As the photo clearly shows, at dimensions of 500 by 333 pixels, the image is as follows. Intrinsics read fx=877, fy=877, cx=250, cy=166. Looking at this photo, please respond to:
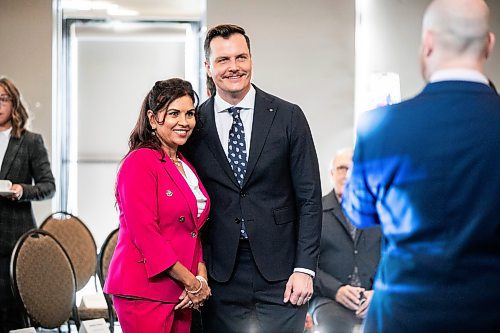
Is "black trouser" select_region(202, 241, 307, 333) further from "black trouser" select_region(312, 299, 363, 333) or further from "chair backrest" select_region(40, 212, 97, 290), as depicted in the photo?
"chair backrest" select_region(40, 212, 97, 290)

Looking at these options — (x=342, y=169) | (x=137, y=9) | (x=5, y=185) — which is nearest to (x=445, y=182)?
(x=342, y=169)

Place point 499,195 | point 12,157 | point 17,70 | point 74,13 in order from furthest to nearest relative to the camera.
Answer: point 74,13, point 17,70, point 12,157, point 499,195

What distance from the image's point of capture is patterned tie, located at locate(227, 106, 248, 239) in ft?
9.49

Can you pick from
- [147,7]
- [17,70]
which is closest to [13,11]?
[17,70]

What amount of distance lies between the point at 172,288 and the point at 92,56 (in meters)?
5.35

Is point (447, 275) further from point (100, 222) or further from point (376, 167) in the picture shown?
point (100, 222)

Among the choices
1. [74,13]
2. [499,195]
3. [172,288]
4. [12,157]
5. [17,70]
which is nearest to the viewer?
[499,195]

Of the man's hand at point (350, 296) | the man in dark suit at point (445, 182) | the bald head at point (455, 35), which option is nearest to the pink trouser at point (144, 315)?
the man in dark suit at point (445, 182)

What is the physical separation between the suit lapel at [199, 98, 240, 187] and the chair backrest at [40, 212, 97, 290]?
2.71 metres

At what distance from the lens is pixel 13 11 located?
23.4 feet

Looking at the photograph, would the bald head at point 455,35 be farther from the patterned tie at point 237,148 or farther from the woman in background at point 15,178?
the woman in background at point 15,178

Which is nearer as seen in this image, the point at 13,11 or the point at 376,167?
the point at 376,167

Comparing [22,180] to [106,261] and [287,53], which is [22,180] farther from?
[287,53]

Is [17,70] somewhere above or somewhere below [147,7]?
below
